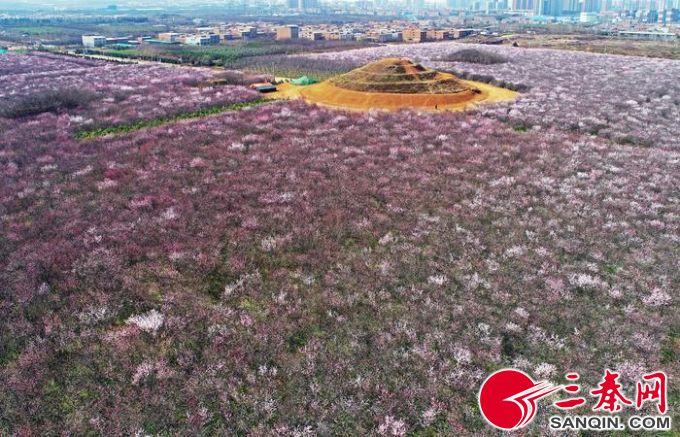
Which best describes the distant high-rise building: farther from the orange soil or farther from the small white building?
the orange soil

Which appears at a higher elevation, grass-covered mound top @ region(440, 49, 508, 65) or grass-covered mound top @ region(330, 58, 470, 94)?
grass-covered mound top @ region(440, 49, 508, 65)

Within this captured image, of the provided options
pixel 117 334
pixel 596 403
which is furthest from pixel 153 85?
pixel 596 403

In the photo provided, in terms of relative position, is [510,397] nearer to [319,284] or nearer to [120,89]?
[319,284]

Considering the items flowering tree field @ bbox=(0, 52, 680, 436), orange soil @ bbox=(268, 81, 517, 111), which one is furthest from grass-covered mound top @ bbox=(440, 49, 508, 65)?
flowering tree field @ bbox=(0, 52, 680, 436)

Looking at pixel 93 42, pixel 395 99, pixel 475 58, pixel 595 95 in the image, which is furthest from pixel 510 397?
pixel 93 42

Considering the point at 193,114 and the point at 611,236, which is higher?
the point at 193,114

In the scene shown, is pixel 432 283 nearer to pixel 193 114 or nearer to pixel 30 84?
pixel 193 114
